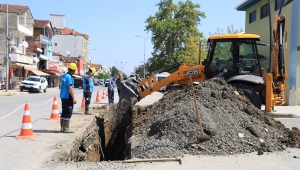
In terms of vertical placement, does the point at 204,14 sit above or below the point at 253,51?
above

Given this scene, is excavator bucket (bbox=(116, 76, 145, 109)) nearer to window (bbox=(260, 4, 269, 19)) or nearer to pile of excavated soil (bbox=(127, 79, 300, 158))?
pile of excavated soil (bbox=(127, 79, 300, 158))

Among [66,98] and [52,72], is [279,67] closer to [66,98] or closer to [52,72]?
[66,98]

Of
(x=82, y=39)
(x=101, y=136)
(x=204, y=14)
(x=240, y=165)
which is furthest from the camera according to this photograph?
(x=82, y=39)

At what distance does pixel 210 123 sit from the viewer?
286 inches

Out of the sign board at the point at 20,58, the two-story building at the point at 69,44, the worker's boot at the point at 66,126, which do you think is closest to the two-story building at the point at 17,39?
the sign board at the point at 20,58

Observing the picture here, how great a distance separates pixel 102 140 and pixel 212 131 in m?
5.50

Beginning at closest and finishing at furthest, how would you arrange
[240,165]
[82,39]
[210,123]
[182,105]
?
[240,165], [210,123], [182,105], [82,39]

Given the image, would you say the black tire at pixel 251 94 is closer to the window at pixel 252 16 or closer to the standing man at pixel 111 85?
the standing man at pixel 111 85

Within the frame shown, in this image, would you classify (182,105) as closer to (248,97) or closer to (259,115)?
(259,115)

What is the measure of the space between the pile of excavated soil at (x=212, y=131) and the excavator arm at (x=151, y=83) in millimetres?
2987

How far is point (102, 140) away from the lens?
38.0ft

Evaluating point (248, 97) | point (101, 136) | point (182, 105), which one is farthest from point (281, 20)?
point (101, 136)

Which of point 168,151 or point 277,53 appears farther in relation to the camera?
point 277,53

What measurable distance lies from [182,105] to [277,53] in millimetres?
5627
